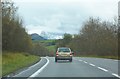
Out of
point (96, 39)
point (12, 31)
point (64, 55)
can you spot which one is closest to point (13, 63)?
point (64, 55)

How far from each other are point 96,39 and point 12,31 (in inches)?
1503

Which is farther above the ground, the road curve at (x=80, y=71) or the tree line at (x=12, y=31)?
the tree line at (x=12, y=31)

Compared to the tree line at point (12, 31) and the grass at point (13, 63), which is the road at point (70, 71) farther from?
the tree line at point (12, 31)

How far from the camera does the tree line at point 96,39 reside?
3066 inches

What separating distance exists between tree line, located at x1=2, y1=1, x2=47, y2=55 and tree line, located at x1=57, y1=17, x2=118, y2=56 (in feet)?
56.3

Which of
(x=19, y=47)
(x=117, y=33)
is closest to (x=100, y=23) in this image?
(x=117, y=33)

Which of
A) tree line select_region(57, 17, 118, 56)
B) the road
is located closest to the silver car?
the road

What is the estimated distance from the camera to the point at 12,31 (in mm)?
59594

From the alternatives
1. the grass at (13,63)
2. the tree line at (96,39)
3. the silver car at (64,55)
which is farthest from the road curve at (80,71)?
the tree line at (96,39)

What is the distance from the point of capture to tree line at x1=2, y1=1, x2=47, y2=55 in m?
52.6

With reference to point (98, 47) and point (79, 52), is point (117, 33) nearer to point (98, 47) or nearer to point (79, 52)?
point (98, 47)

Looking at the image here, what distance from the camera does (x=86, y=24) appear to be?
331 ft

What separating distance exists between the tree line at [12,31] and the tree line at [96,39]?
675 inches

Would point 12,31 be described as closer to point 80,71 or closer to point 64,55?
point 64,55
